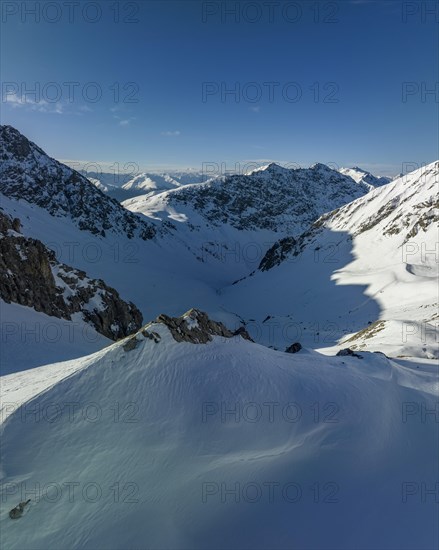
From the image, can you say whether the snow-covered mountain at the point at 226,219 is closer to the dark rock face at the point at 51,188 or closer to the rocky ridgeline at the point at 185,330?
the dark rock face at the point at 51,188

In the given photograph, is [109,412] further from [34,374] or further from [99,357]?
[34,374]

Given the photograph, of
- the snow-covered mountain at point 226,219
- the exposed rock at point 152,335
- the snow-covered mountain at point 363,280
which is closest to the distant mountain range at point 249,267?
the snow-covered mountain at point 363,280

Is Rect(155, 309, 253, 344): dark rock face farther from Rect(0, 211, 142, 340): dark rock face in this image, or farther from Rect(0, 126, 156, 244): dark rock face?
Rect(0, 126, 156, 244): dark rock face

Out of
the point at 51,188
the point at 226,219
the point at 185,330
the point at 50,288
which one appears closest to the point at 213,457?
the point at 185,330

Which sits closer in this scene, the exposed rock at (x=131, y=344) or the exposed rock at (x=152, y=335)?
the exposed rock at (x=131, y=344)

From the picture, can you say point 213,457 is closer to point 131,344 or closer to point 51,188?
point 131,344

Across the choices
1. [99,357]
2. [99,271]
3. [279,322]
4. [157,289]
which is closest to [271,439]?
[99,357]
